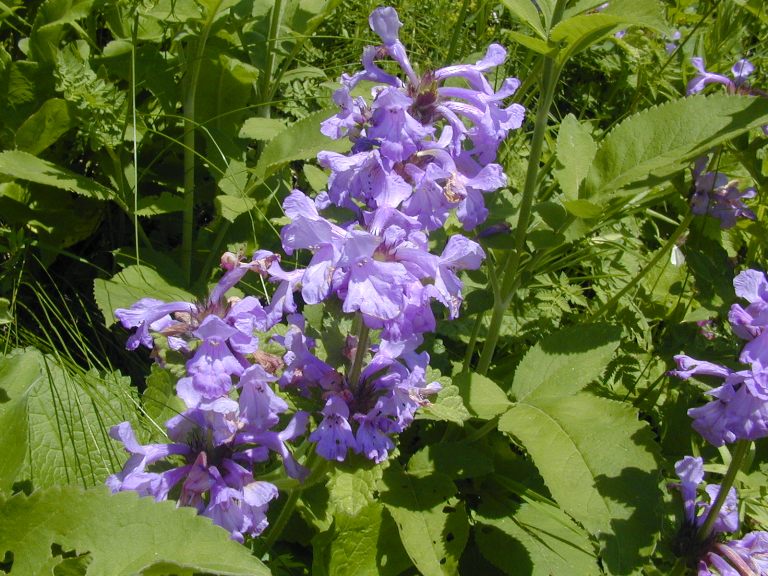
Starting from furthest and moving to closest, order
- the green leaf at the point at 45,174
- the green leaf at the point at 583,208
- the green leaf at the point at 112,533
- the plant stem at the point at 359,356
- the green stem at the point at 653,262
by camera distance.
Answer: the green stem at the point at 653,262 < the green leaf at the point at 45,174 < the green leaf at the point at 583,208 < the plant stem at the point at 359,356 < the green leaf at the point at 112,533

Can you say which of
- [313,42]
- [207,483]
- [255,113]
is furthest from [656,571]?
[313,42]

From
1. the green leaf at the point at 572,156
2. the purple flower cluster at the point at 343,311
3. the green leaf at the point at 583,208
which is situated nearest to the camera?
the purple flower cluster at the point at 343,311

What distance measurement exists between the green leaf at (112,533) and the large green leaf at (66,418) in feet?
1.53

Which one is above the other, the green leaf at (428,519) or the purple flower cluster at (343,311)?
the purple flower cluster at (343,311)

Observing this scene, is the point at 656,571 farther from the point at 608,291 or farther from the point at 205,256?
the point at 205,256

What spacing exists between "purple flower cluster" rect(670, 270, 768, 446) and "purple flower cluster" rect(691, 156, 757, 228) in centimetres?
85

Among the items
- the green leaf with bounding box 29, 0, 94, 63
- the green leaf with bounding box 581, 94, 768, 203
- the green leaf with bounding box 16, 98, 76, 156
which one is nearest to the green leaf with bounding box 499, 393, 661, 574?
the green leaf with bounding box 581, 94, 768, 203

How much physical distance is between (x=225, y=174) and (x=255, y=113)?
466mm

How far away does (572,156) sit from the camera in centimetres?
223

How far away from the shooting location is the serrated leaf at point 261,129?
8.16ft

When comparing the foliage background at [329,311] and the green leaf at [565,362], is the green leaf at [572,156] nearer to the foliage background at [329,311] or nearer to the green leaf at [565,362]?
the foliage background at [329,311]

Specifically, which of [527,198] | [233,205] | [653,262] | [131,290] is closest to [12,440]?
[131,290]

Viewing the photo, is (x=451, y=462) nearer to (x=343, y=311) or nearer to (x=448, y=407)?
(x=448, y=407)

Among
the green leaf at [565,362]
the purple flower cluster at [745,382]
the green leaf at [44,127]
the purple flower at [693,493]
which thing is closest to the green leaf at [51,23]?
the green leaf at [44,127]
